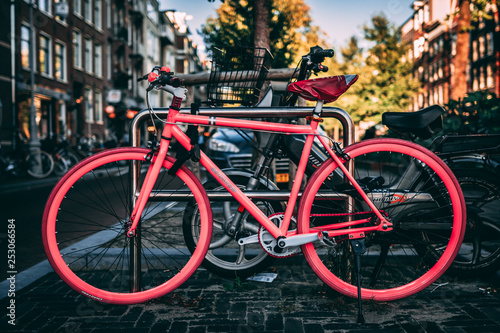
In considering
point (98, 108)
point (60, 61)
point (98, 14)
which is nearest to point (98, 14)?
point (98, 14)

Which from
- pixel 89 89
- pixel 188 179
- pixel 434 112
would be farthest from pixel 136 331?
pixel 89 89

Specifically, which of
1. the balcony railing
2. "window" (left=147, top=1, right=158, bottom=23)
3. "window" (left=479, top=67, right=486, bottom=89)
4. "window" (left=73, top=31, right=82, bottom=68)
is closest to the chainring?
"window" (left=73, top=31, right=82, bottom=68)

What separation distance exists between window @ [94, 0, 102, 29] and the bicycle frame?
2876 cm

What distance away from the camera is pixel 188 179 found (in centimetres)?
255

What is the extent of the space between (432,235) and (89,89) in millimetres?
27162

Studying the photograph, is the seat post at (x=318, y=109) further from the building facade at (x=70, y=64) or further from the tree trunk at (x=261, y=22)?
the building facade at (x=70, y=64)

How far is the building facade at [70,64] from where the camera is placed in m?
17.6

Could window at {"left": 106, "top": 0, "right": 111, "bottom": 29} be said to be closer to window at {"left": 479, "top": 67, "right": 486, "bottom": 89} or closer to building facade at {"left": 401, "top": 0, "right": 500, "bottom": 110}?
building facade at {"left": 401, "top": 0, "right": 500, "bottom": 110}

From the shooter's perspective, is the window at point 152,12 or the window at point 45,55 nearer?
the window at point 45,55

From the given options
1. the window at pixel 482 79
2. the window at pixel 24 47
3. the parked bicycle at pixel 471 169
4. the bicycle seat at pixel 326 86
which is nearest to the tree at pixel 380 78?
the window at pixel 482 79

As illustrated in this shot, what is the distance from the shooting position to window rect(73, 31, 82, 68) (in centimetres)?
2472

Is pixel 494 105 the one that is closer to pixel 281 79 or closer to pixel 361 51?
pixel 281 79

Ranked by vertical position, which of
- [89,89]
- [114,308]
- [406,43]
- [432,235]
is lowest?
[114,308]

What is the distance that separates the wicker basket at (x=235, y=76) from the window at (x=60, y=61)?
21.9 meters
